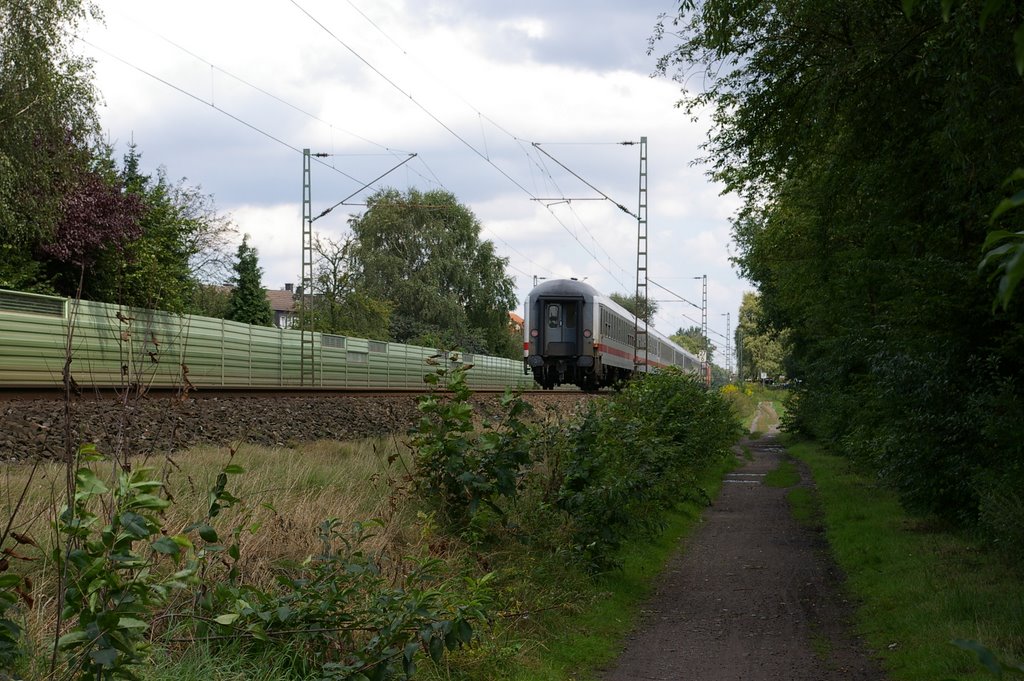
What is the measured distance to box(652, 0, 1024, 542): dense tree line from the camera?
376 inches

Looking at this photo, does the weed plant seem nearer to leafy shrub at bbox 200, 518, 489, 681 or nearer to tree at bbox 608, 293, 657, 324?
leafy shrub at bbox 200, 518, 489, 681

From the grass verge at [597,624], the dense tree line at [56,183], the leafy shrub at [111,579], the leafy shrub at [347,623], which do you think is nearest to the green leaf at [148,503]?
the leafy shrub at [111,579]

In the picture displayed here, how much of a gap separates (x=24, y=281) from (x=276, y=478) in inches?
917

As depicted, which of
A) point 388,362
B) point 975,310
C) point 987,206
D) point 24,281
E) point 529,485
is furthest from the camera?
point 388,362

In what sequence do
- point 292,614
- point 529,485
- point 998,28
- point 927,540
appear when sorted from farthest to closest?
point 927,540 → point 529,485 → point 998,28 → point 292,614

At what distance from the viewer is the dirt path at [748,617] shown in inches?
325

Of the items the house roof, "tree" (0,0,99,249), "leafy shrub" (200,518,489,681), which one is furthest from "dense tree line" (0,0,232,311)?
the house roof

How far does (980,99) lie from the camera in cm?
942

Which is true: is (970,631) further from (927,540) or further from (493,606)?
(927,540)

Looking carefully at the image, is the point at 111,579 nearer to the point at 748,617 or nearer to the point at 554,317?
the point at 748,617

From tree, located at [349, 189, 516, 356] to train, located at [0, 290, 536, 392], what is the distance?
50.0 feet

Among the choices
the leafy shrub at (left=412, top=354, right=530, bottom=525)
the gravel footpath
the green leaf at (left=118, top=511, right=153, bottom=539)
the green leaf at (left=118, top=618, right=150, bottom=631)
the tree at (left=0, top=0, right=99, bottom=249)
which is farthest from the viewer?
the tree at (left=0, top=0, right=99, bottom=249)

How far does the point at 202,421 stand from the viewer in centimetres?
1650

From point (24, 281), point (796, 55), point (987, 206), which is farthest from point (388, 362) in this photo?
point (987, 206)
